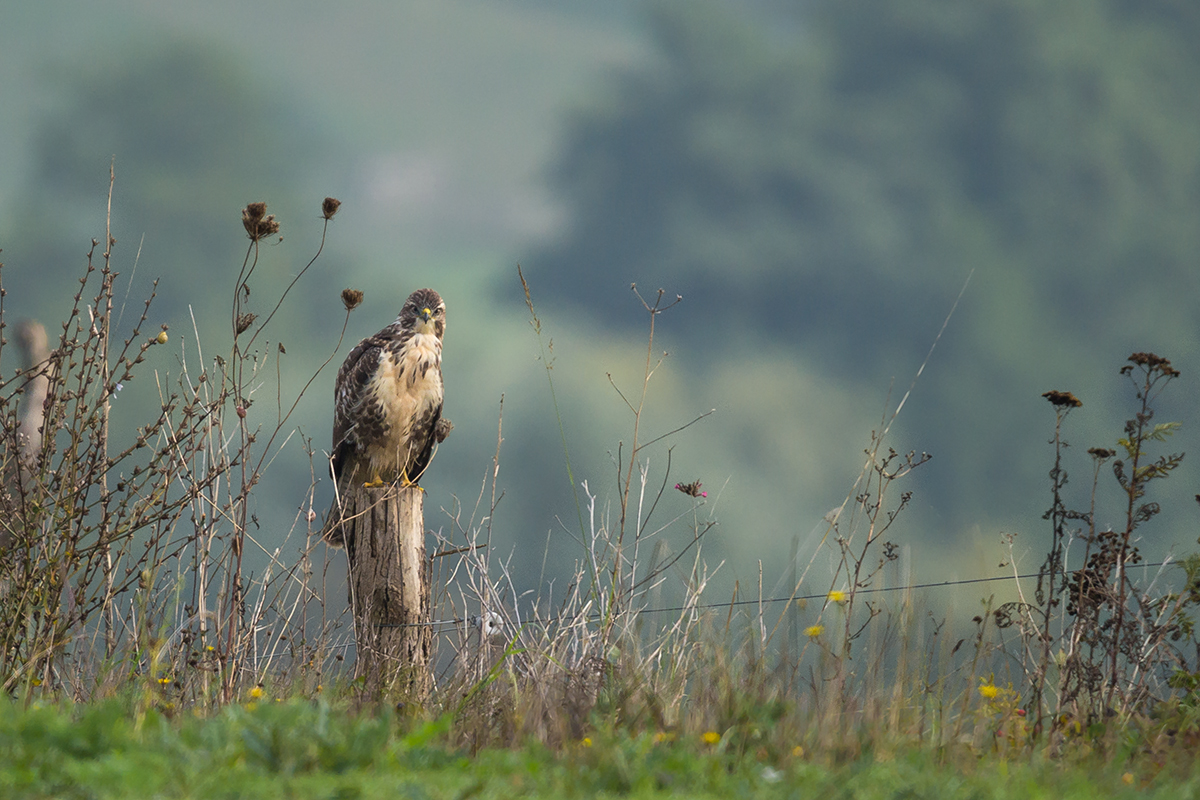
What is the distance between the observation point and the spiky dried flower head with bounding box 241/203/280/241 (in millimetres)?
3918

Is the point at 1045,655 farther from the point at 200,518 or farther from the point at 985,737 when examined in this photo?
the point at 200,518

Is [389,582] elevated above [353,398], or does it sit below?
below

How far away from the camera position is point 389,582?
4637 millimetres

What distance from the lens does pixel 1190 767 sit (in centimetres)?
296

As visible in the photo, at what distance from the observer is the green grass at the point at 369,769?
2.10 metres

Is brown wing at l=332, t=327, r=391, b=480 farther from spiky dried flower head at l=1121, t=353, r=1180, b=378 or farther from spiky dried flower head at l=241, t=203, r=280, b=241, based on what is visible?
spiky dried flower head at l=1121, t=353, r=1180, b=378

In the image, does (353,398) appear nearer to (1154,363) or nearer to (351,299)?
(351,299)

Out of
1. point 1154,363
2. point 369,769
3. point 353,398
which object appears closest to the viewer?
point 369,769

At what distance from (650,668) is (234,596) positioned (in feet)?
5.36

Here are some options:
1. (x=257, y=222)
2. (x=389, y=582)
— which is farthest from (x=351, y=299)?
(x=389, y=582)

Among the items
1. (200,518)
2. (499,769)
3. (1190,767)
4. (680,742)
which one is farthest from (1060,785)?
(200,518)

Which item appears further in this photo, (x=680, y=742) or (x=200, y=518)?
(x=200, y=518)

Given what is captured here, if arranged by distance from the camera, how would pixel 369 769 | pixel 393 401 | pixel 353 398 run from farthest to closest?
pixel 353 398 → pixel 393 401 → pixel 369 769

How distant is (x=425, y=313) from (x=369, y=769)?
144 inches
